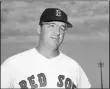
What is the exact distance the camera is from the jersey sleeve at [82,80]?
7457 mm

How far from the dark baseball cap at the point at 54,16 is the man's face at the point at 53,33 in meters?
0.08

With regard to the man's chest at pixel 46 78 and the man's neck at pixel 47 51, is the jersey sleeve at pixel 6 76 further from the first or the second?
the man's neck at pixel 47 51

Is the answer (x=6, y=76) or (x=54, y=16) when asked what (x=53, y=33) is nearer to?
(x=54, y=16)

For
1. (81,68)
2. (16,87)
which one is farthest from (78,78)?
(16,87)

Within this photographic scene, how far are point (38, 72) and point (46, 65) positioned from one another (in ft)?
0.76

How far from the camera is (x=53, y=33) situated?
6.87m

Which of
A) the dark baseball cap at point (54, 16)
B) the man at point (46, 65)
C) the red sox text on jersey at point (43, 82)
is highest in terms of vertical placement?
the dark baseball cap at point (54, 16)

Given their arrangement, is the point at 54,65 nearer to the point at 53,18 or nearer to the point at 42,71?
the point at 42,71

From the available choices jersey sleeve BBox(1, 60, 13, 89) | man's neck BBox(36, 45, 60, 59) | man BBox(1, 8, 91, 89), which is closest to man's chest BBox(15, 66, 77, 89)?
man BBox(1, 8, 91, 89)

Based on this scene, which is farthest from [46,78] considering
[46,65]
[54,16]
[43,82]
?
[54,16]

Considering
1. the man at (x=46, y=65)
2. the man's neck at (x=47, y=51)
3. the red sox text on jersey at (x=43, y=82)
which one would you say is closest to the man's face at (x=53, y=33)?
the man at (x=46, y=65)

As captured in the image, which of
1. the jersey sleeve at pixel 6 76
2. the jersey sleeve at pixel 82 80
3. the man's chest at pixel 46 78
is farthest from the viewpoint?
the jersey sleeve at pixel 82 80

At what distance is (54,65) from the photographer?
23.7 feet

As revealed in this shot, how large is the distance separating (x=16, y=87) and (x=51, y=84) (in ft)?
2.26
